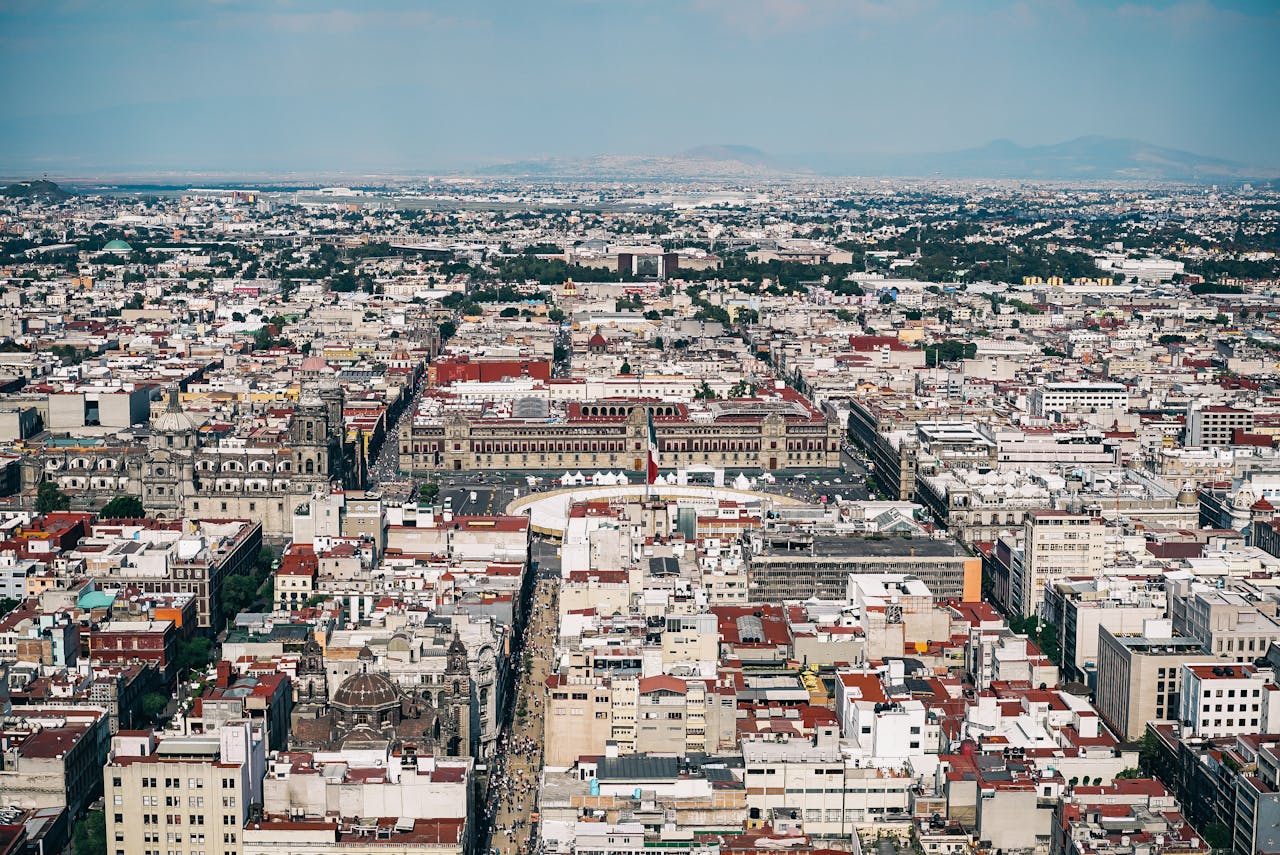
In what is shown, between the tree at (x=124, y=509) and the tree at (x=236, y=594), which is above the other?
the tree at (x=124, y=509)

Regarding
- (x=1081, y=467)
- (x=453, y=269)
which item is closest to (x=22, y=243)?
(x=453, y=269)

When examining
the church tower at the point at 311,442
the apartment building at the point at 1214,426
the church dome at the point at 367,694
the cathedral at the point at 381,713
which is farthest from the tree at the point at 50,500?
the apartment building at the point at 1214,426

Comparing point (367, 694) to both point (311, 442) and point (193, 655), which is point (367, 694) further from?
point (311, 442)

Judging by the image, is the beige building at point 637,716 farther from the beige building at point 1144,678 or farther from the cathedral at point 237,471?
the cathedral at point 237,471

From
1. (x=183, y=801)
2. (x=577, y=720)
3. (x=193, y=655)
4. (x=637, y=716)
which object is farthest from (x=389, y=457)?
(x=183, y=801)

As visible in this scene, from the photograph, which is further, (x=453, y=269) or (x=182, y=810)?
(x=453, y=269)

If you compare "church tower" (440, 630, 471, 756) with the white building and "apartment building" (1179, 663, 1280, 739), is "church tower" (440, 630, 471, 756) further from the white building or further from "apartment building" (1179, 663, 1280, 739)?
the white building

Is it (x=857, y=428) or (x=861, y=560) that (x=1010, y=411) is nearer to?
(x=857, y=428)
